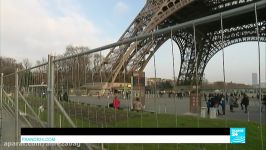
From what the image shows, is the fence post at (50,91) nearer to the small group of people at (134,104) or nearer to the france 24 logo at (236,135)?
the small group of people at (134,104)

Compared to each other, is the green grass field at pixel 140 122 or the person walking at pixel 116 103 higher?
the person walking at pixel 116 103

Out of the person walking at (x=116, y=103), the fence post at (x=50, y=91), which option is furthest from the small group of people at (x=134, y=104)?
the fence post at (x=50, y=91)

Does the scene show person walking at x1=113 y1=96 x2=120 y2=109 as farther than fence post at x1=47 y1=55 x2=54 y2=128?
No

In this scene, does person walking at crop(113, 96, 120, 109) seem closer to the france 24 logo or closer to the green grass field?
the green grass field

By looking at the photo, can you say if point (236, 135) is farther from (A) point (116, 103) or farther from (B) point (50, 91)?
(B) point (50, 91)

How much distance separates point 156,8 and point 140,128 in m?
36.7

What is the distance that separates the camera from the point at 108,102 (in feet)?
15.6

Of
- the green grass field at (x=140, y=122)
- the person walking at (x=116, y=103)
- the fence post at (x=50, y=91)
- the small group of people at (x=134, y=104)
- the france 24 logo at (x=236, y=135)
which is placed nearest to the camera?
the france 24 logo at (x=236, y=135)

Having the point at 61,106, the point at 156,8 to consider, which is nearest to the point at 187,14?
the point at 156,8

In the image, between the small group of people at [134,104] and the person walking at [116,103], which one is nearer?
the small group of people at [134,104]

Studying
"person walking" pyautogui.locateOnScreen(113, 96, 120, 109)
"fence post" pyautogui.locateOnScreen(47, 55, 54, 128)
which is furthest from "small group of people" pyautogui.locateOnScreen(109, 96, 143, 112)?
"fence post" pyautogui.locateOnScreen(47, 55, 54, 128)

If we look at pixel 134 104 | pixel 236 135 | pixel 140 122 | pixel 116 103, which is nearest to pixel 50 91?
pixel 116 103

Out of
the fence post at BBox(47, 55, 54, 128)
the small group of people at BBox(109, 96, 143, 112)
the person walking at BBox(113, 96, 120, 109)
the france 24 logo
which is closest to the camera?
the france 24 logo

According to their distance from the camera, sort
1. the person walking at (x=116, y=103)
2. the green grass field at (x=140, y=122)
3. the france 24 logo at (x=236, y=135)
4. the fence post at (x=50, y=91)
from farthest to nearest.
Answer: the fence post at (x=50, y=91), the person walking at (x=116, y=103), the green grass field at (x=140, y=122), the france 24 logo at (x=236, y=135)
